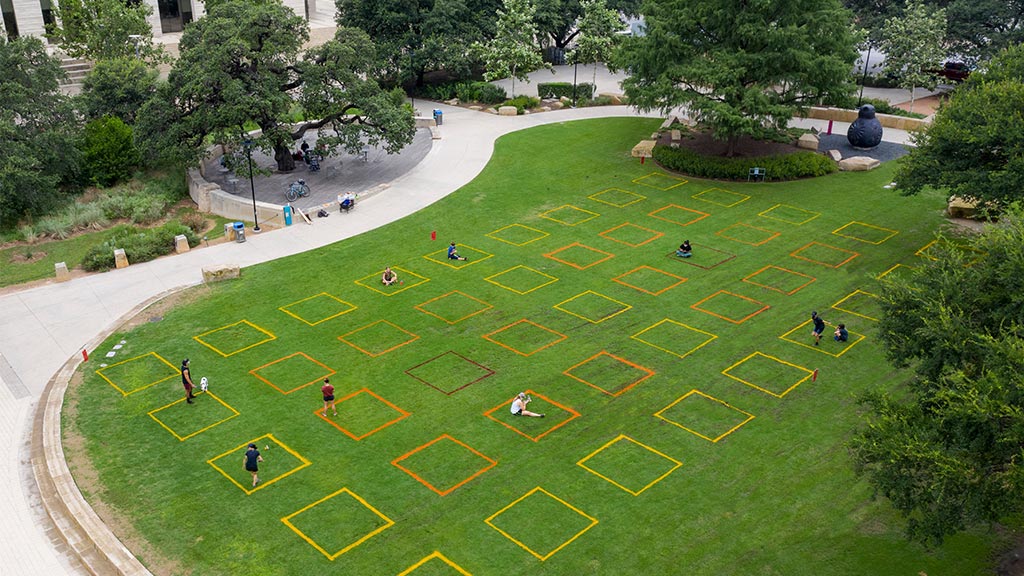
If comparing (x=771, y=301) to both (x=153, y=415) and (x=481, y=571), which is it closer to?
(x=481, y=571)

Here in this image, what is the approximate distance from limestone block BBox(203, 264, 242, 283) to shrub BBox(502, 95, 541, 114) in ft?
118

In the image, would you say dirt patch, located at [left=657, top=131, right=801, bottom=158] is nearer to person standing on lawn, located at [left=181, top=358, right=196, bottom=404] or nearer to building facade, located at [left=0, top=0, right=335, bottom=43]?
person standing on lawn, located at [left=181, top=358, right=196, bottom=404]

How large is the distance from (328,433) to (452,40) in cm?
5057

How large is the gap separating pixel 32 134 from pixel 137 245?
14.2m

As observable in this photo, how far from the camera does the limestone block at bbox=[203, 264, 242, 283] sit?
125ft

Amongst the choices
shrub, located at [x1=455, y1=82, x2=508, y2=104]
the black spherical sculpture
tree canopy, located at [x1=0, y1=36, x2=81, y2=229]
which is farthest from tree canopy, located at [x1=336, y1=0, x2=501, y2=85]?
the black spherical sculpture

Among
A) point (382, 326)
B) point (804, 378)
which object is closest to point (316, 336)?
point (382, 326)

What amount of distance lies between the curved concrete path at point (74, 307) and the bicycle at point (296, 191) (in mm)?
4250

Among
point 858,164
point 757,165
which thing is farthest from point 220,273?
point 858,164

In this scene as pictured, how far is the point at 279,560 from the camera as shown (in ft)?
71.6

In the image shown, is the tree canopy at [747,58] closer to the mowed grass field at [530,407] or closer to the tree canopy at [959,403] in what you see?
the mowed grass field at [530,407]

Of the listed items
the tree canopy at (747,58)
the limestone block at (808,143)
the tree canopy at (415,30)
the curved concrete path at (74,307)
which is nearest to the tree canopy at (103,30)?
the tree canopy at (415,30)

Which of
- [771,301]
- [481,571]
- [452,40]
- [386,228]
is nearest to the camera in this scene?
[481,571]

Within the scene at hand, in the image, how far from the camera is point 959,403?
18.1 metres
